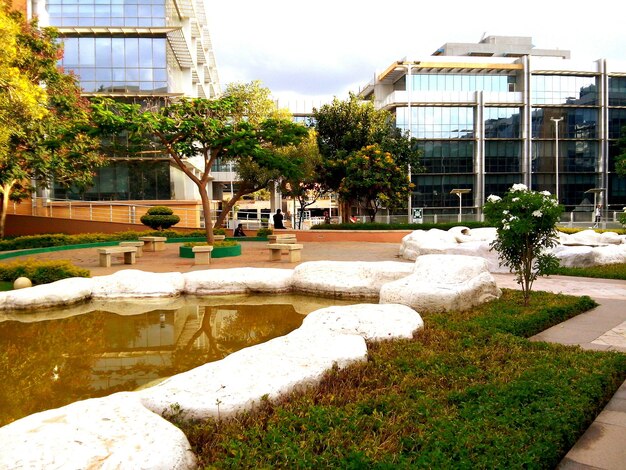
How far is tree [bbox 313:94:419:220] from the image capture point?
99.4 feet

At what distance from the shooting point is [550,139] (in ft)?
161

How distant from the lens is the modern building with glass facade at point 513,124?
48031mm

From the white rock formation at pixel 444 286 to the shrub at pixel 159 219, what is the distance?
725 inches

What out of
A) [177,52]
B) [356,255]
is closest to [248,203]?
[177,52]

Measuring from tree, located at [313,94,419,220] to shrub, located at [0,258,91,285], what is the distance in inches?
820

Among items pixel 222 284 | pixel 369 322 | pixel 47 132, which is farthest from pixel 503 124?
pixel 369 322

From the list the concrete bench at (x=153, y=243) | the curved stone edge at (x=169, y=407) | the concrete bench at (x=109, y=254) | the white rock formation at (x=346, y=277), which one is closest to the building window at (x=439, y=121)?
the concrete bench at (x=153, y=243)

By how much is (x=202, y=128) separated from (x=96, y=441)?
1289 centimetres

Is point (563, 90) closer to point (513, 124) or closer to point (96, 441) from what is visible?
point (513, 124)

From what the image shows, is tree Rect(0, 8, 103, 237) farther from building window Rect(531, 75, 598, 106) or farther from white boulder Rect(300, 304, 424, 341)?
building window Rect(531, 75, 598, 106)

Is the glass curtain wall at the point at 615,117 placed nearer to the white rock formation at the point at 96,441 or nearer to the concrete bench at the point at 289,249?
the concrete bench at the point at 289,249

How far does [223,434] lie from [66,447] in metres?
0.92

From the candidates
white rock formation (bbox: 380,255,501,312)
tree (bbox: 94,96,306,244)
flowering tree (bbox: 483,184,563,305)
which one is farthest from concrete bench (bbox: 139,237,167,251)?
flowering tree (bbox: 483,184,563,305)

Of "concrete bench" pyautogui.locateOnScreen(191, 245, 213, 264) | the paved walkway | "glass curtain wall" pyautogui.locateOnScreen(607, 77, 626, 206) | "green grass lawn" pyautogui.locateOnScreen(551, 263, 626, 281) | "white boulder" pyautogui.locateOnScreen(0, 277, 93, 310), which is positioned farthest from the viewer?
"glass curtain wall" pyautogui.locateOnScreen(607, 77, 626, 206)
